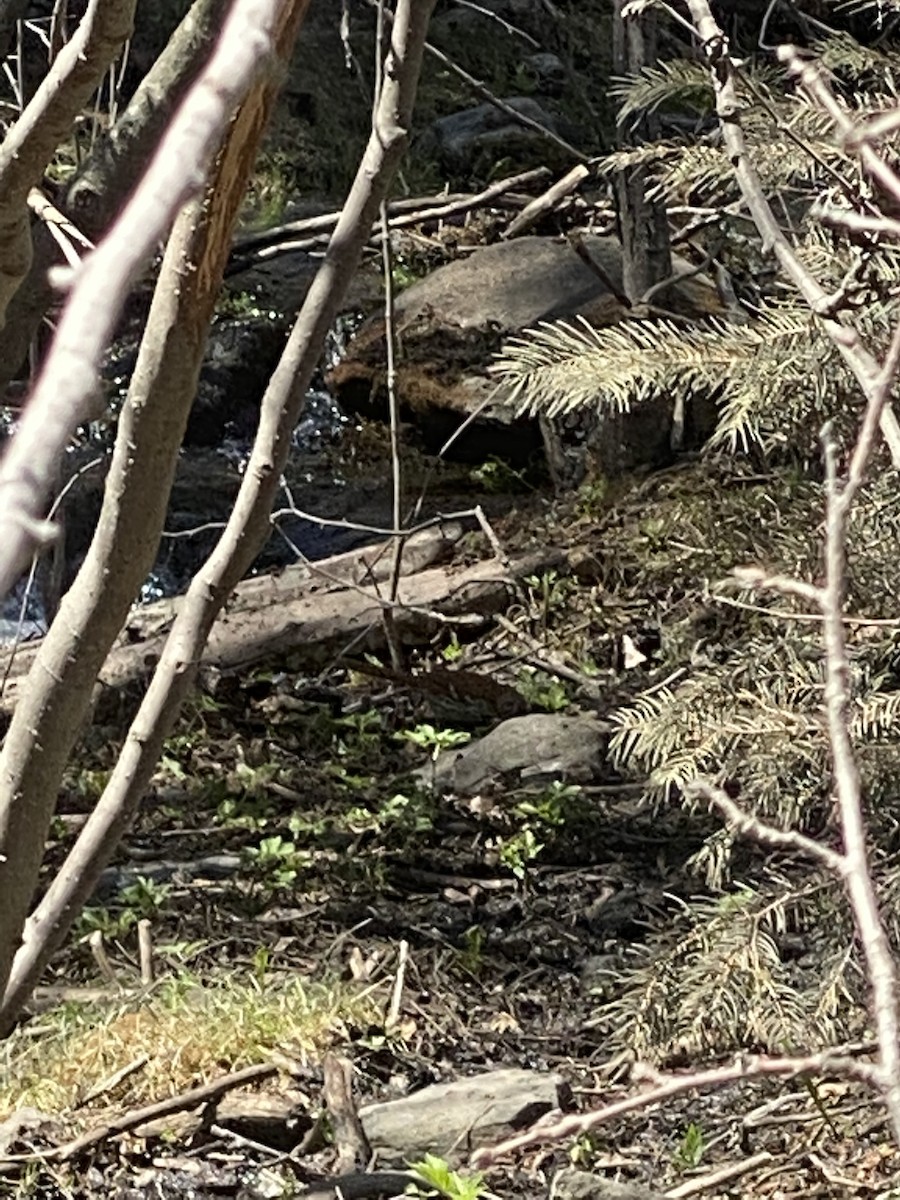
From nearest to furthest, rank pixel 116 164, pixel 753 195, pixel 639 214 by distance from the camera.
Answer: pixel 753 195 → pixel 116 164 → pixel 639 214

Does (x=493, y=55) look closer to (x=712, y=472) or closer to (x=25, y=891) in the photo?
(x=712, y=472)

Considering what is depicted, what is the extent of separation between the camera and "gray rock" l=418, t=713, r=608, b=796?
4.88 m

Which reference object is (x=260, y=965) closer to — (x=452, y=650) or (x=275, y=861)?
(x=275, y=861)

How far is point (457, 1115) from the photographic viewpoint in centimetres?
310

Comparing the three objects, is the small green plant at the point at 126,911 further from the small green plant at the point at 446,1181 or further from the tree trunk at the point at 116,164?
the tree trunk at the point at 116,164

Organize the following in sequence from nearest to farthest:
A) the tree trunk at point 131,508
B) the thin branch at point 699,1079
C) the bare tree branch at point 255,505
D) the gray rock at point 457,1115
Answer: the thin branch at point 699,1079 → the tree trunk at point 131,508 → the bare tree branch at point 255,505 → the gray rock at point 457,1115

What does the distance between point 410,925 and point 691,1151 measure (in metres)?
1.29

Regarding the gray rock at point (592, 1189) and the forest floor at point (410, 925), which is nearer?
the gray rock at point (592, 1189)

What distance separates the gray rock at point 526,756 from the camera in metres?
4.88

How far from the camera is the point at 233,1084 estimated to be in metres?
3.24

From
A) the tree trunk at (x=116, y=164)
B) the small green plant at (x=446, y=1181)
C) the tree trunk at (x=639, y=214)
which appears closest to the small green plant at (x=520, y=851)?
the small green plant at (x=446, y=1181)

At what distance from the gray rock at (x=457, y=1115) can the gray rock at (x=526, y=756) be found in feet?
5.62

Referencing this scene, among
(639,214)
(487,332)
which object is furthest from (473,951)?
(487,332)

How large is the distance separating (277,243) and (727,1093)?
468 centimetres
